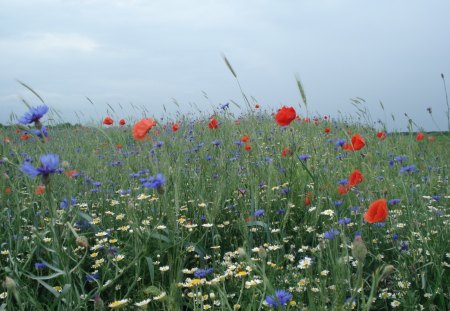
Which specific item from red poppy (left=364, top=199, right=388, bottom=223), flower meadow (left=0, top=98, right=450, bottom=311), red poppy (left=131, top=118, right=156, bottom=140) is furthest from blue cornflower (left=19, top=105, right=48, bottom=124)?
red poppy (left=364, top=199, right=388, bottom=223)

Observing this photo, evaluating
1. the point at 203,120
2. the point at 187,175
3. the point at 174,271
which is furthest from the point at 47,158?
the point at 203,120

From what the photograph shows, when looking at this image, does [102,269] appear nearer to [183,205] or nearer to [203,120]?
[183,205]

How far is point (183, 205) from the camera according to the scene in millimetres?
3354

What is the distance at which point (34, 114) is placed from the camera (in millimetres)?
2139

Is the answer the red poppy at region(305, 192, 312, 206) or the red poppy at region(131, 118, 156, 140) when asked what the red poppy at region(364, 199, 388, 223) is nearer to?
the red poppy at region(305, 192, 312, 206)

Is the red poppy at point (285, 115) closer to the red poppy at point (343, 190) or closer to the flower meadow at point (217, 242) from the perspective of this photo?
Answer: the flower meadow at point (217, 242)

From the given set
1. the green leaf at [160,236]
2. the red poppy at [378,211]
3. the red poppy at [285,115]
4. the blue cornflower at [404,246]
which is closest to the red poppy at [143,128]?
the green leaf at [160,236]

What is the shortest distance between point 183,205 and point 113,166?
1805 mm

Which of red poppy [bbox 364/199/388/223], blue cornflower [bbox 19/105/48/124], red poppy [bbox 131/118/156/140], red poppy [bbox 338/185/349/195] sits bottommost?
red poppy [bbox 338/185/349/195]

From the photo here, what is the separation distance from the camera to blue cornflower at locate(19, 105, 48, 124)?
2127mm

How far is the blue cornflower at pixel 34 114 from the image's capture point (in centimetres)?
213

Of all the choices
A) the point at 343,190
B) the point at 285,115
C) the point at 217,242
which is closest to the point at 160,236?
the point at 217,242

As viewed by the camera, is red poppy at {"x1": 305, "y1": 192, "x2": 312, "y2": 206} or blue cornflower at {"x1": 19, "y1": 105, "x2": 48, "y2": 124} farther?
red poppy at {"x1": 305, "y1": 192, "x2": 312, "y2": 206}

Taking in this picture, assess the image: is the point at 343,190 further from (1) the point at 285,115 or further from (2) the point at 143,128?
(2) the point at 143,128
